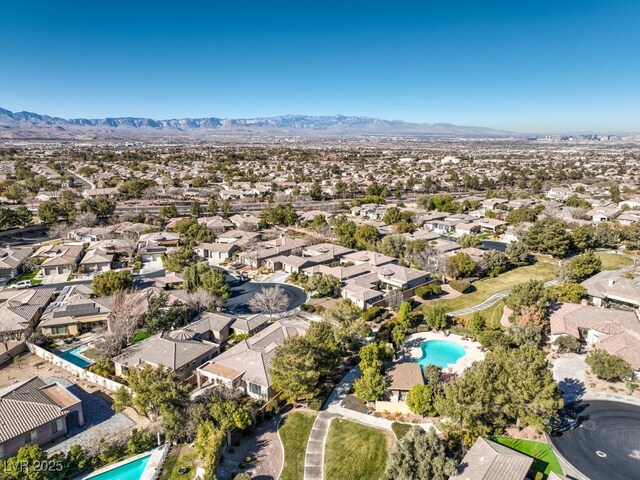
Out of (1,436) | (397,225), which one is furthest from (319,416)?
(397,225)

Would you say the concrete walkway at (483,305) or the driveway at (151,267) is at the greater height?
the driveway at (151,267)

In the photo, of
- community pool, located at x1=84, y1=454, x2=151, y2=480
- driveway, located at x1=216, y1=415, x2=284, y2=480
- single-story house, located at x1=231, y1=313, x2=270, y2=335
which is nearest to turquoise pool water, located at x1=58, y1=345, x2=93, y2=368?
single-story house, located at x1=231, y1=313, x2=270, y2=335

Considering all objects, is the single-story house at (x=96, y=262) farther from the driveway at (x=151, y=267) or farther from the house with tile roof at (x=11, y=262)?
the house with tile roof at (x=11, y=262)

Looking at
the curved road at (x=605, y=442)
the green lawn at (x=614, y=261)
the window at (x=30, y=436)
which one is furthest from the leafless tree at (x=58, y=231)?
the green lawn at (x=614, y=261)

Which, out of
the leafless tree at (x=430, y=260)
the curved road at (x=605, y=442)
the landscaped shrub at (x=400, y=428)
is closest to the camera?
the curved road at (x=605, y=442)

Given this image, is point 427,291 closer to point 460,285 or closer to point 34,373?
point 460,285

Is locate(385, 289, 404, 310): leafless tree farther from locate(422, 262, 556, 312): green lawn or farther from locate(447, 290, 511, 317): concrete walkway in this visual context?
locate(447, 290, 511, 317): concrete walkway
